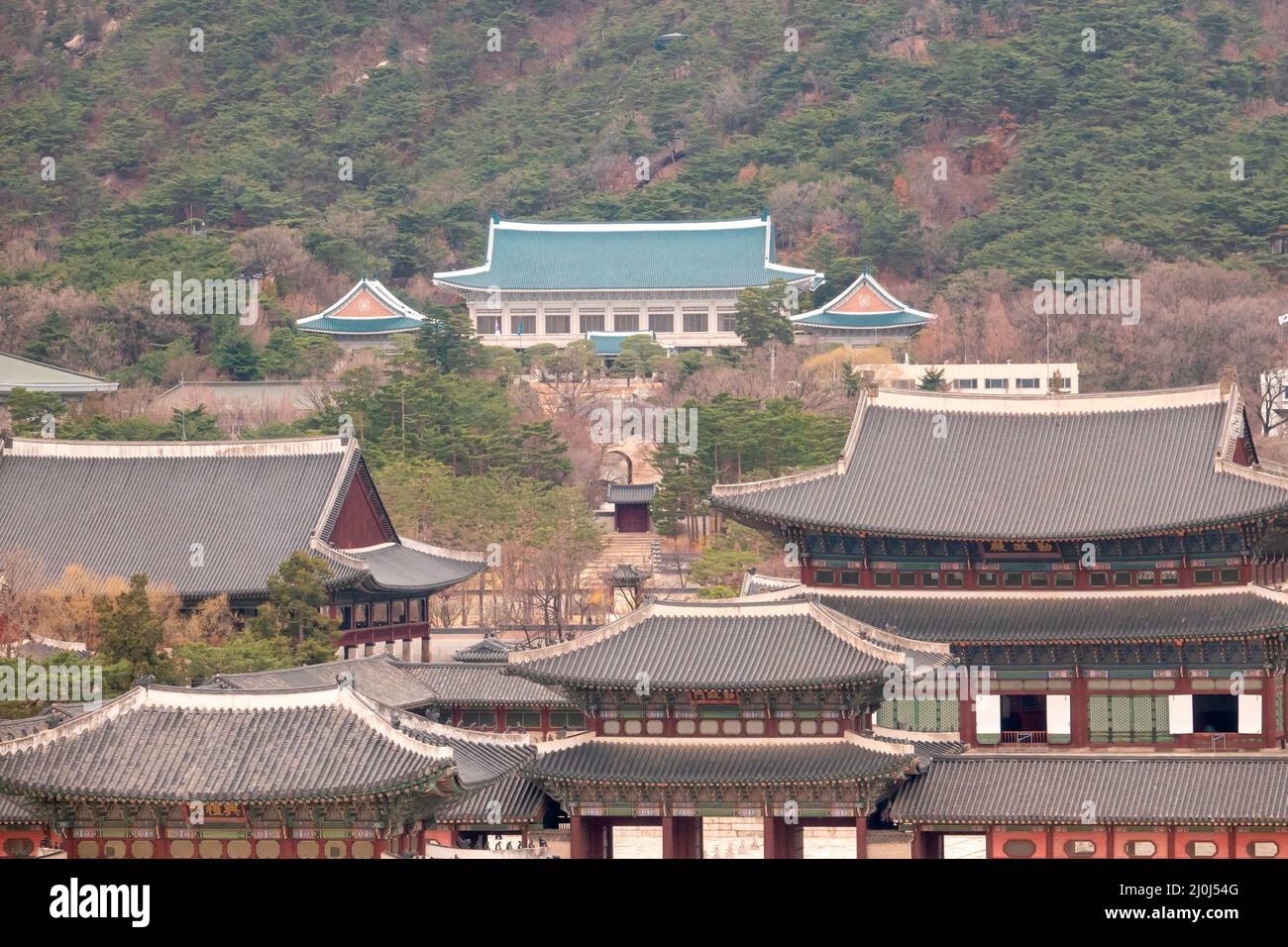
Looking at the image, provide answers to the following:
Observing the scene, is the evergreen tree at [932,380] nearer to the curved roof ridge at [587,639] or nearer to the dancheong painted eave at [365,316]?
the dancheong painted eave at [365,316]

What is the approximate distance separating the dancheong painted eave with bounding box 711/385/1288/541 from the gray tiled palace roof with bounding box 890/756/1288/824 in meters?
6.59

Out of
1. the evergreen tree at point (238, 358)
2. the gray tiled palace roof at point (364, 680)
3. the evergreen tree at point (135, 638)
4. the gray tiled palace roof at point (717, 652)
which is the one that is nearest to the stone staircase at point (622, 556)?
the evergreen tree at point (238, 358)

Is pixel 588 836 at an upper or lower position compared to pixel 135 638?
lower

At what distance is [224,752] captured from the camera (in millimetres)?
31844

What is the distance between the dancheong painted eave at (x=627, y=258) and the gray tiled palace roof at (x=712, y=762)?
2422 inches

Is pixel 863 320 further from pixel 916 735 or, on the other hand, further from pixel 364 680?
pixel 916 735

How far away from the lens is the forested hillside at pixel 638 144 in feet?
312

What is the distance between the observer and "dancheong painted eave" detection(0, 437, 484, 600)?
51.4 meters

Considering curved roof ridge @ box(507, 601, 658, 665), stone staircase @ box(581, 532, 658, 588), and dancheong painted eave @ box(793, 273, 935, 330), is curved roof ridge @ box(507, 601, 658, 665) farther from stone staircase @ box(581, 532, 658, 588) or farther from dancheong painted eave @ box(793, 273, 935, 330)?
dancheong painted eave @ box(793, 273, 935, 330)

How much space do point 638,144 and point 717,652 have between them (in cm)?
8965

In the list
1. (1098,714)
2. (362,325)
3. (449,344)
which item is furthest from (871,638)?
(362,325)

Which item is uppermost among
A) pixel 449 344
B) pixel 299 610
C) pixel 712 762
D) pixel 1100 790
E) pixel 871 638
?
pixel 449 344

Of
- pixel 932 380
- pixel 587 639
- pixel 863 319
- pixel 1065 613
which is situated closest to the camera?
pixel 587 639

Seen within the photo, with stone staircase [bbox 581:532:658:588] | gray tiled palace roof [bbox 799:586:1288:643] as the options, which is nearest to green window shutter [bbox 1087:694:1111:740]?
gray tiled palace roof [bbox 799:586:1288:643]
